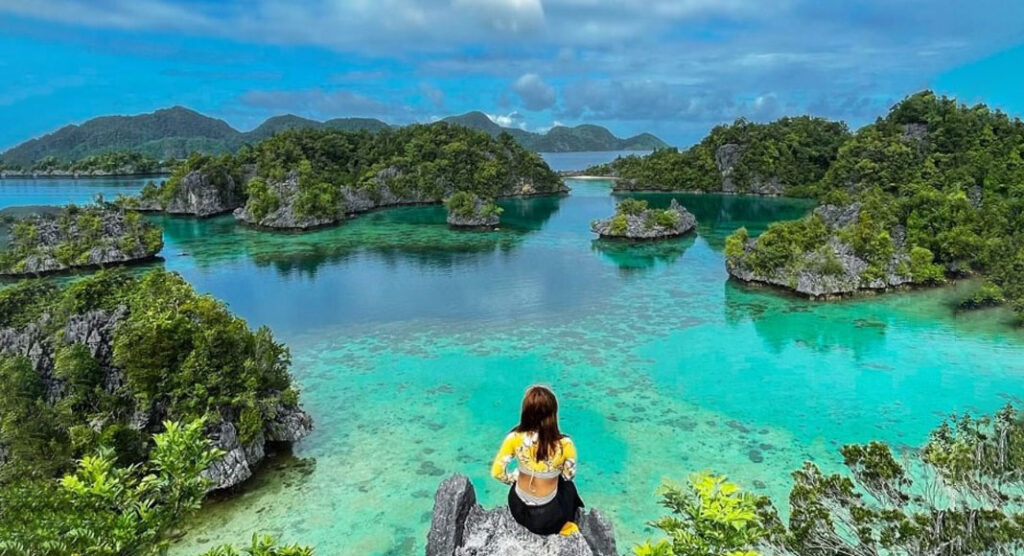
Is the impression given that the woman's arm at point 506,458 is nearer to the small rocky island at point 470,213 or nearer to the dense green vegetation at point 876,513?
the dense green vegetation at point 876,513

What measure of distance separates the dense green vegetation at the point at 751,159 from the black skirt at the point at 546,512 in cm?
7995

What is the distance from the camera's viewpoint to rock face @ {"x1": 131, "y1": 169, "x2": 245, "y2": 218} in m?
62.7

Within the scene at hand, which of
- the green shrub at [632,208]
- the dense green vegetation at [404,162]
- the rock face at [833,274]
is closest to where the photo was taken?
the rock face at [833,274]

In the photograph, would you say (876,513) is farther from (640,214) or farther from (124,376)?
(640,214)

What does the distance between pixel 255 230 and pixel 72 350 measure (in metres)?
42.0

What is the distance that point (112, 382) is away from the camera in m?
13.7

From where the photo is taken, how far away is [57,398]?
13258 mm

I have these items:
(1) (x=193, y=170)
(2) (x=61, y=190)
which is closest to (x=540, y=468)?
(1) (x=193, y=170)

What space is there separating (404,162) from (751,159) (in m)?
47.1

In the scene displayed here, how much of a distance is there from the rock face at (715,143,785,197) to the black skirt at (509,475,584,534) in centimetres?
8182

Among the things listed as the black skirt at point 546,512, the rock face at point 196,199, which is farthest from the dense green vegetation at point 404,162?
the black skirt at point 546,512

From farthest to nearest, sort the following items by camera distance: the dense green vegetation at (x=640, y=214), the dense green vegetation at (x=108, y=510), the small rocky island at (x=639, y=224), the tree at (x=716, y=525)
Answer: the dense green vegetation at (x=640, y=214), the small rocky island at (x=639, y=224), the tree at (x=716, y=525), the dense green vegetation at (x=108, y=510)

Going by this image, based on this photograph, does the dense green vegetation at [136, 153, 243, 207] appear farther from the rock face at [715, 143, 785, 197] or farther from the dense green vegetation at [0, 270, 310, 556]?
the rock face at [715, 143, 785, 197]

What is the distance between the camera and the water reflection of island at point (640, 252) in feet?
123
